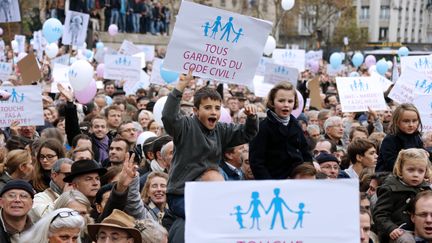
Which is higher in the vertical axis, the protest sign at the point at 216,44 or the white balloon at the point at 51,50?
the protest sign at the point at 216,44

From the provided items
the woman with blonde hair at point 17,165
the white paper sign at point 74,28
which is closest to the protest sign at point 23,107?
the woman with blonde hair at point 17,165

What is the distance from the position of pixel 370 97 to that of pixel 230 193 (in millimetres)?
8892

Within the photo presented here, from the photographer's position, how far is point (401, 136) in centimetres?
807

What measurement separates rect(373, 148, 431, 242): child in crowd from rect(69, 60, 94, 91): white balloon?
7.37 metres

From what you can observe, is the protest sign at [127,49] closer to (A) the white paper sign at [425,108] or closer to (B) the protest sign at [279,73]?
(B) the protest sign at [279,73]

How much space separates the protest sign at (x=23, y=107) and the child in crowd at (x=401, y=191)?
4932 mm

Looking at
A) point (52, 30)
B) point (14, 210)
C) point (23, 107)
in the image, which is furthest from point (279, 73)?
point (14, 210)

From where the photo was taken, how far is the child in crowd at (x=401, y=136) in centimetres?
801

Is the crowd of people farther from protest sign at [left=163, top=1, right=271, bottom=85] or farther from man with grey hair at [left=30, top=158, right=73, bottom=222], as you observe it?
protest sign at [left=163, top=1, right=271, bottom=85]

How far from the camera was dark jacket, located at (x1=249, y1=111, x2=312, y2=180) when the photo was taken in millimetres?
6836

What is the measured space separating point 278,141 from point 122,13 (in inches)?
1500

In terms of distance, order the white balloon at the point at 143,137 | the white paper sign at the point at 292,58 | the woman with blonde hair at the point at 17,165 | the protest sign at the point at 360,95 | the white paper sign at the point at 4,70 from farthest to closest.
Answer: the white paper sign at the point at 292,58 < the white paper sign at the point at 4,70 < the protest sign at the point at 360,95 < the white balloon at the point at 143,137 < the woman with blonde hair at the point at 17,165

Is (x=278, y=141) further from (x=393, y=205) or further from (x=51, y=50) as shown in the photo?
(x=51, y=50)

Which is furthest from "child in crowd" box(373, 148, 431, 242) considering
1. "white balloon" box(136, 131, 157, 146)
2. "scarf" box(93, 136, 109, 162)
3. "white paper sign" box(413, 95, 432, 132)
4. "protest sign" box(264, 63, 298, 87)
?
"protest sign" box(264, 63, 298, 87)
